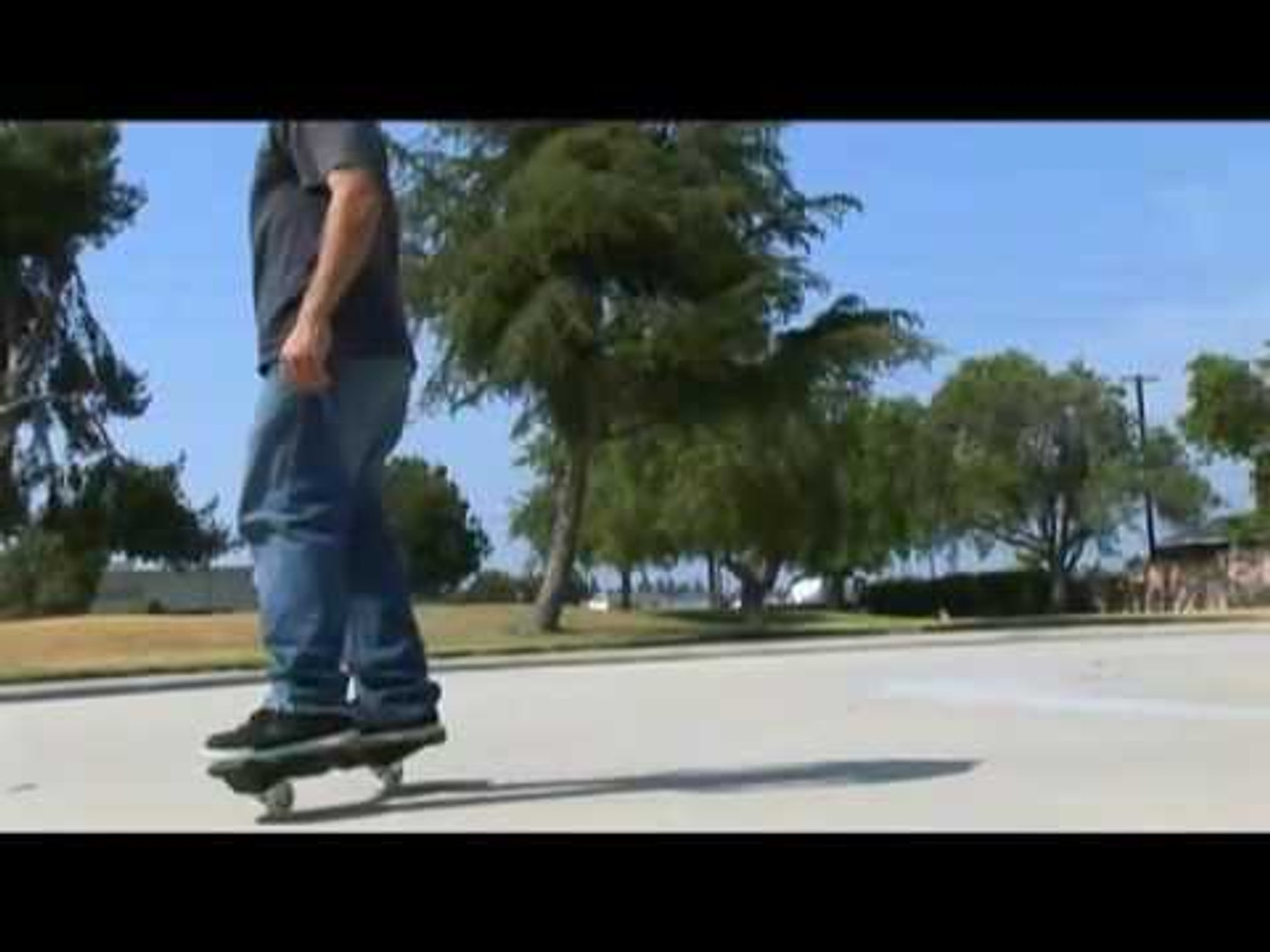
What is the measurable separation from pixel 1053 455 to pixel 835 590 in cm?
940

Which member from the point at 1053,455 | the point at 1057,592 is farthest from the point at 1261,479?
the point at 1053,455

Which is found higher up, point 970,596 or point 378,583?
point 970,596

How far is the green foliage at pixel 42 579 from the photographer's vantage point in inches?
1238

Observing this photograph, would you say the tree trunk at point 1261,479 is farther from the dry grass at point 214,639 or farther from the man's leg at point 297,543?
the man's leg at point 297,543

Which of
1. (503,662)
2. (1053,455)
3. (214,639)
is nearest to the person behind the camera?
(503,662)

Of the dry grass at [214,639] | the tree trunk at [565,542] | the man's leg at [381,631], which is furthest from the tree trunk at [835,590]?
the man's leg at [381,631]

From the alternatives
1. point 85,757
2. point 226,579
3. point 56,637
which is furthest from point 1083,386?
point 85,757

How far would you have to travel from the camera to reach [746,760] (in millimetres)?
4586

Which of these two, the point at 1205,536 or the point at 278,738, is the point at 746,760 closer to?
the point at 278,738

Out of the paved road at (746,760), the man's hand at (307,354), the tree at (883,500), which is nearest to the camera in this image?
the paved road at (746,760)

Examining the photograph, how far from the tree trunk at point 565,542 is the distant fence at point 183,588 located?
18.4 meters

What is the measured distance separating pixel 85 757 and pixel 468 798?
156cm
